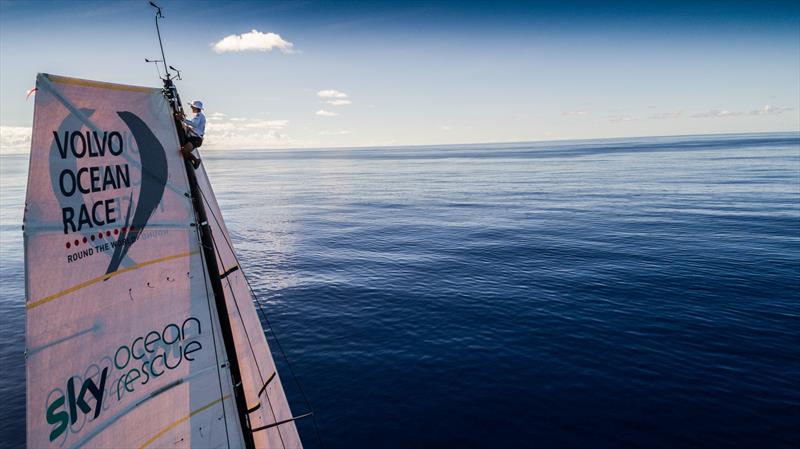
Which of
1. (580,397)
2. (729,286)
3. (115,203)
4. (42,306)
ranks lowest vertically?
(580,397)

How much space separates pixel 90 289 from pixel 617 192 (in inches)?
4082

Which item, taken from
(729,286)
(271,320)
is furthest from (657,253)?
(271,320)

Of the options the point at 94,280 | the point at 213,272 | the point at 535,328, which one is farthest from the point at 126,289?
the point at 535,328

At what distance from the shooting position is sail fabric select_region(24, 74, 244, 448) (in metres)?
6.67

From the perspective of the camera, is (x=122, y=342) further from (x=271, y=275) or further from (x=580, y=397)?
(x=271, y=275)

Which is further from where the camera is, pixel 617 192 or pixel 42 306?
pixel 617 192

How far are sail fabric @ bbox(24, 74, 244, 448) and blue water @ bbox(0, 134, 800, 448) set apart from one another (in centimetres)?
1203

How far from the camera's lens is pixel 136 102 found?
767cm

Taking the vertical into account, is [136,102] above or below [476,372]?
above

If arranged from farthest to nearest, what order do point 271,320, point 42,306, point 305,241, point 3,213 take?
point 3,213 → point 305,241 → point 271,320 → point 42,306

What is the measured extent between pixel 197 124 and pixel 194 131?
33 cm

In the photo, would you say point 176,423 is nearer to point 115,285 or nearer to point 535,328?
point 115,285

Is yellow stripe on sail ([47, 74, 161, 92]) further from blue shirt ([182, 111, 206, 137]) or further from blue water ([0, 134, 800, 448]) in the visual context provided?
blue water ([0, 134, 800, 448])

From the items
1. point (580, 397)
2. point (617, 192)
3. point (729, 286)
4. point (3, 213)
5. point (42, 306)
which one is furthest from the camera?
point (617, 192)
